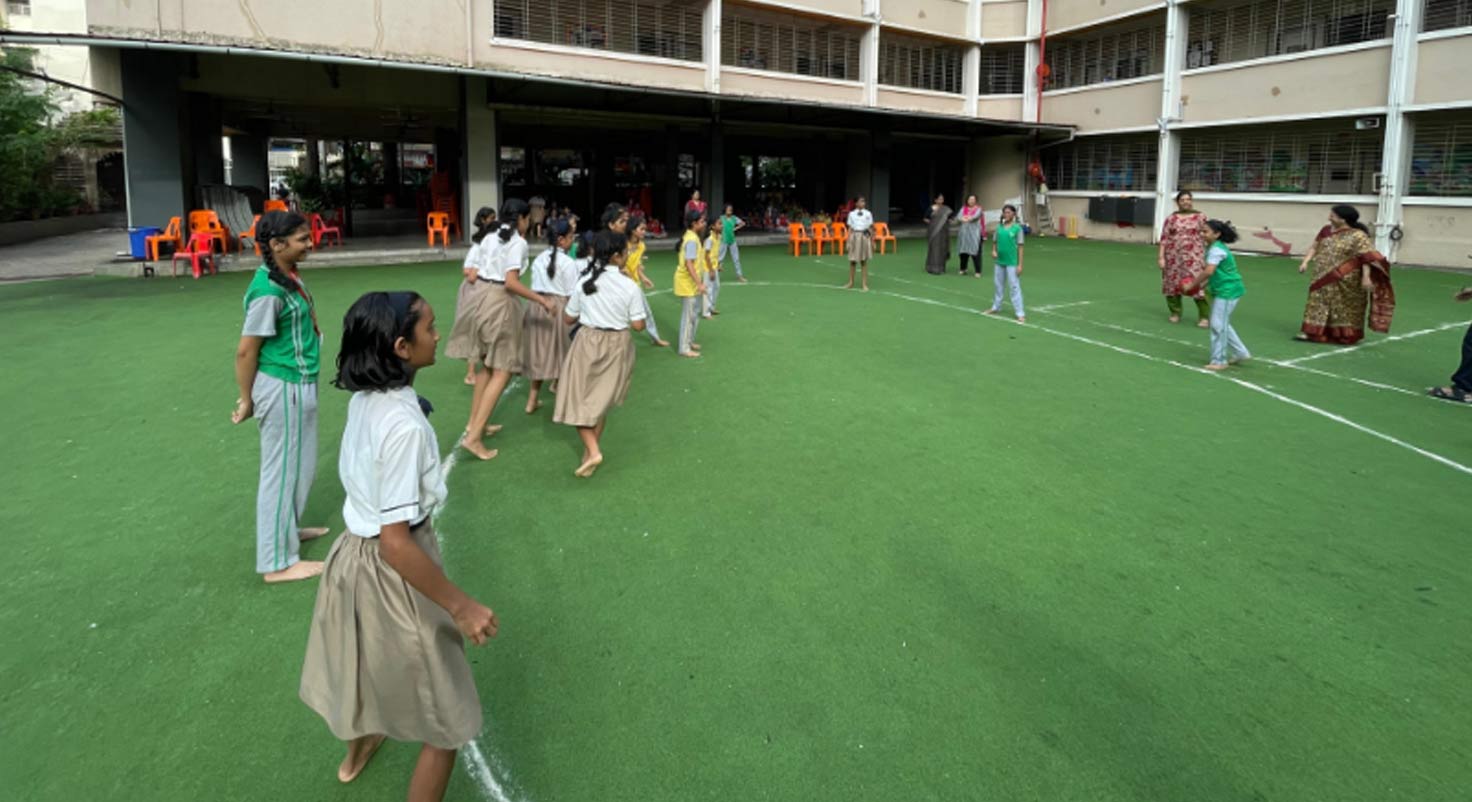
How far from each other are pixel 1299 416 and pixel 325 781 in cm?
730

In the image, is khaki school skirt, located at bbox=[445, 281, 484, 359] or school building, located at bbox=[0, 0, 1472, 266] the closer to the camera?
khaki school skirt, located at bbox=[445, 281, 484, 359]

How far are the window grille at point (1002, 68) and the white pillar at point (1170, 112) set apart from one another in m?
5.48

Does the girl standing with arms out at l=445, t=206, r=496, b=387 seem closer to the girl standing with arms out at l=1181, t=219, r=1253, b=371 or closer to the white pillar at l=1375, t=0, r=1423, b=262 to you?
the girl standing with arms out at l=1181, t=219, r=1253, b=371

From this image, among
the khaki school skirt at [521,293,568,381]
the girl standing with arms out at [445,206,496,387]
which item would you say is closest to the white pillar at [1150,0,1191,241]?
the khaki school skirt at [521,293,568,381]

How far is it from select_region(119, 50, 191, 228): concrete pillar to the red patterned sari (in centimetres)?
1858

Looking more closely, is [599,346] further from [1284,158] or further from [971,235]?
[1284,158]

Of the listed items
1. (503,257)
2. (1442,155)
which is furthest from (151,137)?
(1442,155)

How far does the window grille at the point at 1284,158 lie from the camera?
2012cm

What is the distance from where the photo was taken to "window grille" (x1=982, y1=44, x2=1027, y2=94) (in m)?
28.5

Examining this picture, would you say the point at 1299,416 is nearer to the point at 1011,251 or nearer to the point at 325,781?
the point at 1011,251

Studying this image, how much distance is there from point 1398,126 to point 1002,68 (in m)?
12.7

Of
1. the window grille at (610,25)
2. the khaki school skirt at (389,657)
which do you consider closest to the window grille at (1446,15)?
the window grille at (610,25)

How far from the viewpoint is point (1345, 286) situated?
390 inches

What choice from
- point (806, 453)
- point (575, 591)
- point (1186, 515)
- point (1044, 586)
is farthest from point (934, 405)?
point (575, 591)
